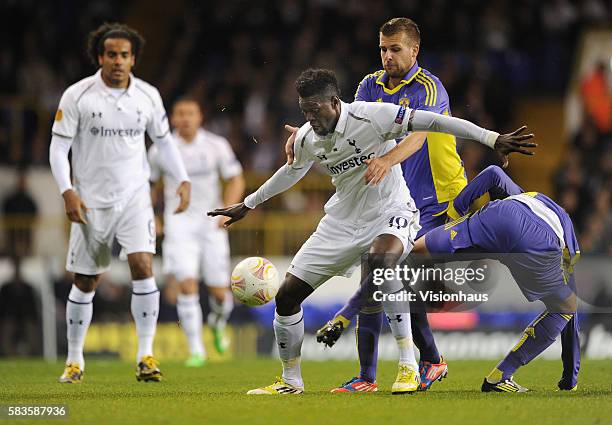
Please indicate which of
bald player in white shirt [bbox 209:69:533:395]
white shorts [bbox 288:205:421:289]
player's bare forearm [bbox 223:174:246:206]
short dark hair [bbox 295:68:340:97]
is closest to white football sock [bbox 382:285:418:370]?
bald player in white shirt [bbox 209:69:533:395]

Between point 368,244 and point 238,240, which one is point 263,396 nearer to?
point 368,244

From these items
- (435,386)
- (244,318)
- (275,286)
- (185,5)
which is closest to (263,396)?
(275,286)

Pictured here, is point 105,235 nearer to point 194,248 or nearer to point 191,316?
point 191,316

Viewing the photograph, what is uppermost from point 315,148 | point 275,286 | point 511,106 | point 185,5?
point 185,5

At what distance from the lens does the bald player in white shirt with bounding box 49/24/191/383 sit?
898 cm

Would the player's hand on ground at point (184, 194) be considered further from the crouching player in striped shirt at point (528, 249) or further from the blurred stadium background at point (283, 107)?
the blurred stadium background at point (283, 107)

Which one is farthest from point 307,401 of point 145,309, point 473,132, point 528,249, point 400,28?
point 400,28

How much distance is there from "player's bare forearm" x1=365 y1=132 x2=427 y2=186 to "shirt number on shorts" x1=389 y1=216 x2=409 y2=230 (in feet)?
0.88

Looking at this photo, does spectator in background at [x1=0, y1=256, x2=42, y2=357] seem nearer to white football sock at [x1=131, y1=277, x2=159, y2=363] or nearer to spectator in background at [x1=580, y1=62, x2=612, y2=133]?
white football sock at [x1=131, y1=277, x2=159, y2=363]

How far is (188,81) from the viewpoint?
18.9m

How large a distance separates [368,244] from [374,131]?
738mm

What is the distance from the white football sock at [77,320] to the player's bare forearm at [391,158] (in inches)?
119

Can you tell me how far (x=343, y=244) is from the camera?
741 centimetres

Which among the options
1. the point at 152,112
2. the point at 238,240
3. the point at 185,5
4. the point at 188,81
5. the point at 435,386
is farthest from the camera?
the point at 185,5
